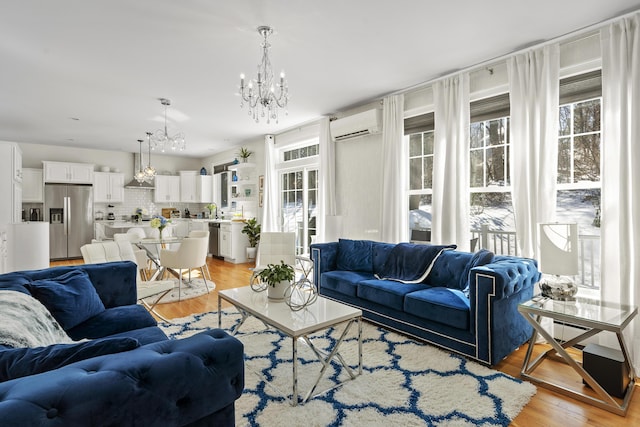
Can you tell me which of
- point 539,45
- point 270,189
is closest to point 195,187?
point 270,189

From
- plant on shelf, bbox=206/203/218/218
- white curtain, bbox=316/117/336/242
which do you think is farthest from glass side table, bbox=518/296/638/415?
plant on shelf, bbox=206/203/218/218

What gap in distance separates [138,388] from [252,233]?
6.46 metres

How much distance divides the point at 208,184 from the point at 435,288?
7658 millimetres

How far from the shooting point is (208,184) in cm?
948

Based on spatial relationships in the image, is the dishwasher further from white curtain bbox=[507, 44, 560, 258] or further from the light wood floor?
the light wood floor

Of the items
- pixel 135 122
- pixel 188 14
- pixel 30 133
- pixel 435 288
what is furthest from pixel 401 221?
pixel 30 133

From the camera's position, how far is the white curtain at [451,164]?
373cm

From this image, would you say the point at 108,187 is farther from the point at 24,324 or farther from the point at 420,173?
the point at 24,324

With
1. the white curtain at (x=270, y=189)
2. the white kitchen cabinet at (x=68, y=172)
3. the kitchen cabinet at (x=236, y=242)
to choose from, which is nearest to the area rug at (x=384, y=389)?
the white curtain at (x=270, y=189)

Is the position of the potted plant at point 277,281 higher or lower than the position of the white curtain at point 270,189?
lower

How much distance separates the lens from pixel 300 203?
21.2 ft

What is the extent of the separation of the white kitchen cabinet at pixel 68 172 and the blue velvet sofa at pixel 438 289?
6.98 meters

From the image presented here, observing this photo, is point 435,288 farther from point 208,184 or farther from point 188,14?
point 208,184

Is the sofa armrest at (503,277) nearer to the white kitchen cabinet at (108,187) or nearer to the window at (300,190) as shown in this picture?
the window at (300,190)
